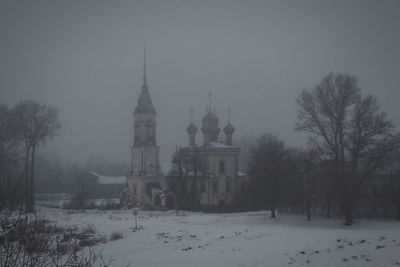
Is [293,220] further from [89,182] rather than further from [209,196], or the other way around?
[89,182]

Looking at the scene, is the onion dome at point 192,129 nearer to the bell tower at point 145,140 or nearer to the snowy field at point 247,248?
the bell tower at point 145,140

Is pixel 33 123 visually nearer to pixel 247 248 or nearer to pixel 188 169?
pixel 188 169

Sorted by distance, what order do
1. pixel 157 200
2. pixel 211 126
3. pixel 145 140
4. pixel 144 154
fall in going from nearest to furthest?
pixel 157 200, pixel 144 154, pixel 145 140, pixel 211 126

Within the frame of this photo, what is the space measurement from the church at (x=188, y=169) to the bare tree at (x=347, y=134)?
2603 centimetres

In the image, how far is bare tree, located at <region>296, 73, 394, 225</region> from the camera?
84.8 ft

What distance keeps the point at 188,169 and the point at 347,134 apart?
28.1 meters

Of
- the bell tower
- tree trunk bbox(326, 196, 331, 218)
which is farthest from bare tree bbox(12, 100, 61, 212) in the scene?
tree trunk bbox(326, 196, 331, 218)

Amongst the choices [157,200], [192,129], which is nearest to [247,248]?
[157,200]

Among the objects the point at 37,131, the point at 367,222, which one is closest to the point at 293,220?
the point at 367,222

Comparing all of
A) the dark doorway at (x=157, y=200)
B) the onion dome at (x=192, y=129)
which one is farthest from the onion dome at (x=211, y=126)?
the dark doorway at (x=157, y=200)

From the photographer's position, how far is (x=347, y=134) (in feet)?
87.0

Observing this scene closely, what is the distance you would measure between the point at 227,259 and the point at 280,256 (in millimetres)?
1945

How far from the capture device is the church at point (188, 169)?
5350cm

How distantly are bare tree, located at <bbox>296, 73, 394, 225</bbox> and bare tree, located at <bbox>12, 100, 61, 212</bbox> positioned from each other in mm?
22917
